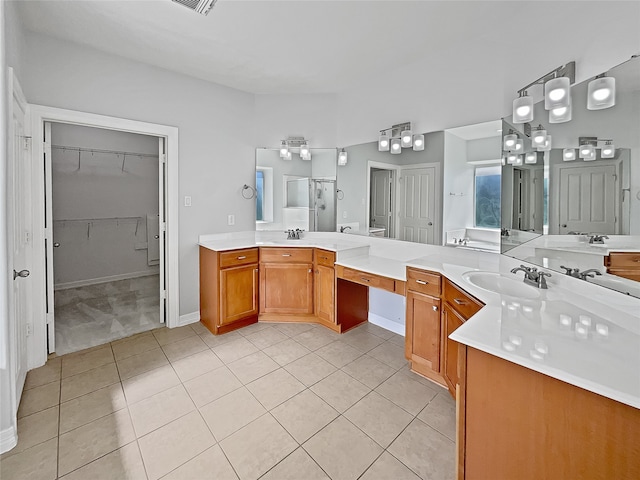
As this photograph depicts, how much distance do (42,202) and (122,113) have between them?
102cm

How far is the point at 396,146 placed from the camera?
3010 mm

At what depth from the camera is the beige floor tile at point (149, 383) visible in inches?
82.6

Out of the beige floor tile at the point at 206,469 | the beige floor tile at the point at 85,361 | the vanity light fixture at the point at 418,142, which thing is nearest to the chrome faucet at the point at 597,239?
the vanity light fixture at the point at 418,142

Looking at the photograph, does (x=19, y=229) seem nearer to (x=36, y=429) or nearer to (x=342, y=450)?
(x=36, y=429)

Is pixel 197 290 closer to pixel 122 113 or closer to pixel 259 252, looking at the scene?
pixel 259 252

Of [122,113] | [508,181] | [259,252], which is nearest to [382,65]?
[508,181]

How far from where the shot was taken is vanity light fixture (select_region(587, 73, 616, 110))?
1.34 m

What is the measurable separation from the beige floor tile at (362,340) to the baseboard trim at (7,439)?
232 centimetres

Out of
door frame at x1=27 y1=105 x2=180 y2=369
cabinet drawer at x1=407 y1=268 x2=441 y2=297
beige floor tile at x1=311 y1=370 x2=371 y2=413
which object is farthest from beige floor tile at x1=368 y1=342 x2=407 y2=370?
door frame at x1=27 y1=105 x2=180 y2=369

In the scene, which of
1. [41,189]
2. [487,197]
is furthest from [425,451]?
[41,189]

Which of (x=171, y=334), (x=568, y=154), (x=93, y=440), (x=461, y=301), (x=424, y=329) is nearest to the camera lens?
(x=568, y=154)

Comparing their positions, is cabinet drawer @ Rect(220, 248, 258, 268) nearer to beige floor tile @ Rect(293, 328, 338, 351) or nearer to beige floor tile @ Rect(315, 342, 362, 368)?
beige floor tile @ Rect(293, 328, 338, 351)

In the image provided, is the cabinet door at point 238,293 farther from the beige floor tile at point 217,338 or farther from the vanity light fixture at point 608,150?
the vanity light fixture at point 608,150

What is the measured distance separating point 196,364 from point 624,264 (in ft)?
9.24
